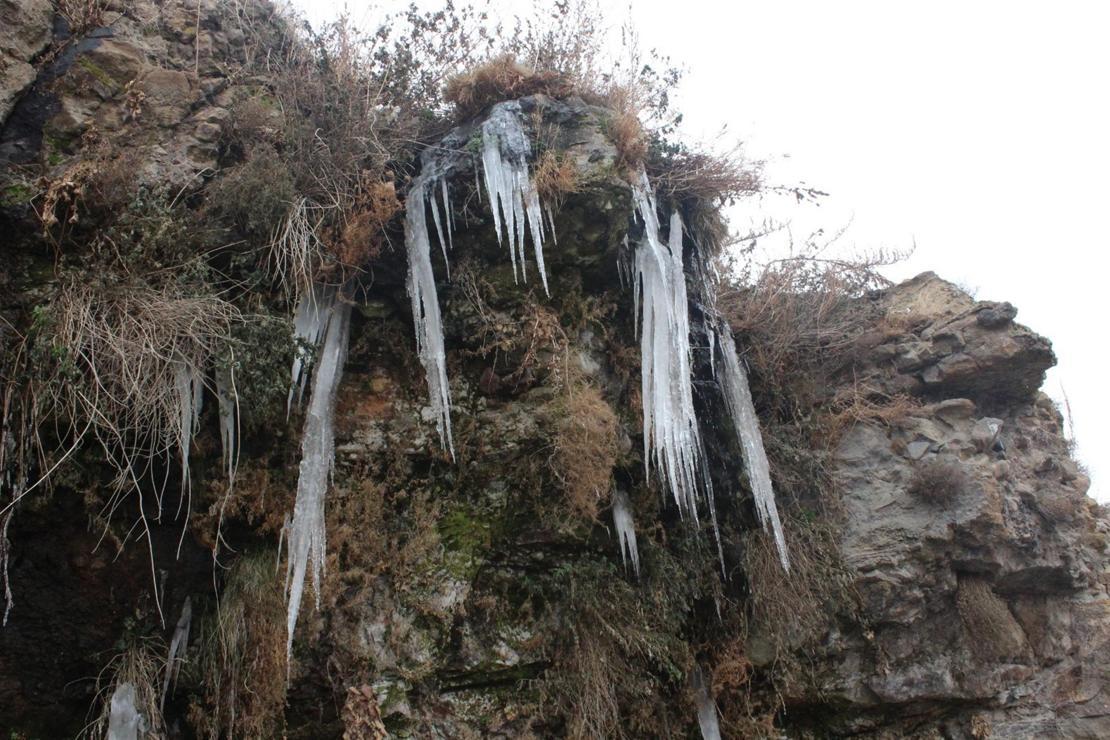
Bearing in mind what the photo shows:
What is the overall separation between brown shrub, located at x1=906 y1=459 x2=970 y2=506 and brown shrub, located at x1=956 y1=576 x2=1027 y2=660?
22.4 inches

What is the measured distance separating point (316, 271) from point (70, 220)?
4.08 feet

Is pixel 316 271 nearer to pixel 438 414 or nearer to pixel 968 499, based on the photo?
pixel 438 414

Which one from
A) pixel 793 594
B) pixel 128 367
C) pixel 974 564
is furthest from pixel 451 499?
pixel 974 564

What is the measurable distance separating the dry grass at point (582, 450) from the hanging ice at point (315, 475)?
4.19ft

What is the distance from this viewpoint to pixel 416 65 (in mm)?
5621

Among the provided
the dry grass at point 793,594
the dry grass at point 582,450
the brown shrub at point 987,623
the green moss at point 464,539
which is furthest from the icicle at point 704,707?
the brown shrub at point 987,623

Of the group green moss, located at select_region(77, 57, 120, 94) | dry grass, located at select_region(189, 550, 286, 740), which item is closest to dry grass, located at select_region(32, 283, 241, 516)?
dry grass, located at select_region(189, 550, 286, 740)

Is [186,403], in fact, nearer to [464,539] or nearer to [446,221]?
[464,539]

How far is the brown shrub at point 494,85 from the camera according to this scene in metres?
5.32

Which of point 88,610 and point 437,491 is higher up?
point 437,491

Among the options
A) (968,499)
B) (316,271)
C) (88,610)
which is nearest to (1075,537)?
(968,499)

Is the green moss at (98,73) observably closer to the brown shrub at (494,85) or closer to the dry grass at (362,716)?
the brown shrub at (494,85)

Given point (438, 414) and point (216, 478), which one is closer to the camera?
point (216, 478)

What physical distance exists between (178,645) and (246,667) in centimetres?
41
